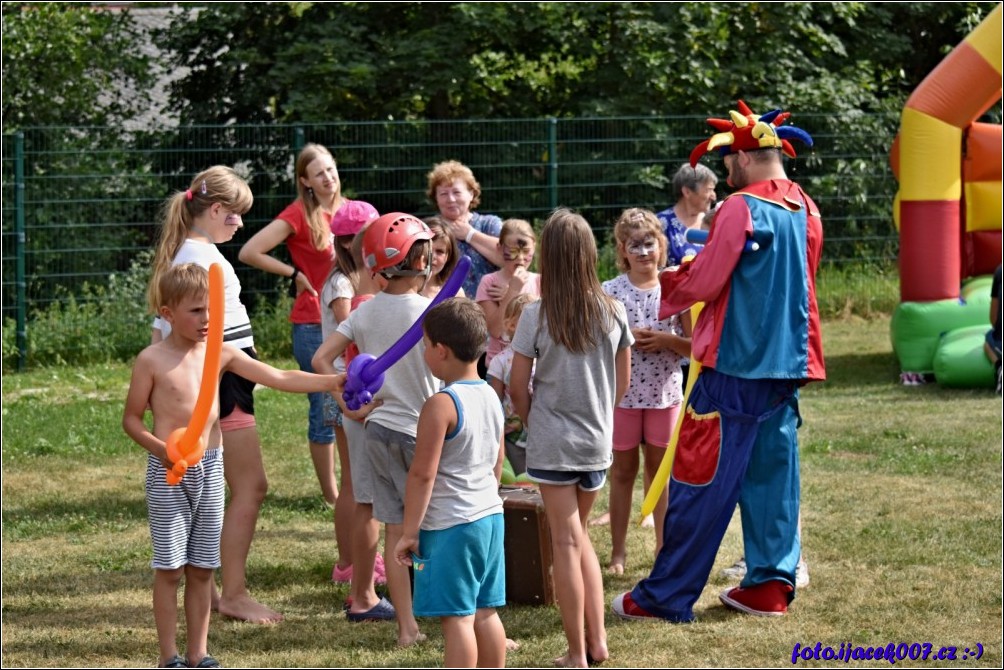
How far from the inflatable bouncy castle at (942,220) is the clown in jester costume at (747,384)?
5323 mm

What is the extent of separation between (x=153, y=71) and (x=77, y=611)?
11808mm

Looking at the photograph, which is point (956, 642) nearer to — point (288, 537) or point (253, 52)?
point (288, 537)

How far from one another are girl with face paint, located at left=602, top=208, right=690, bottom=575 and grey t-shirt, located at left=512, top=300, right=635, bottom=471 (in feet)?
3.11

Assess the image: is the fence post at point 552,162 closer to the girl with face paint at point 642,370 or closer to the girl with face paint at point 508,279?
the girl with face paint at point 508,279

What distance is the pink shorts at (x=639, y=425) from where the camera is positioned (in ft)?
19.4

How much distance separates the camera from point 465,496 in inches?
165

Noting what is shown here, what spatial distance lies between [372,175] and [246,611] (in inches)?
355

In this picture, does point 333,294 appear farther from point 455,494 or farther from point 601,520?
point 601,520

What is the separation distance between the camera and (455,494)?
165 inches

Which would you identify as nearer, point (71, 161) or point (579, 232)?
point (579, 232)

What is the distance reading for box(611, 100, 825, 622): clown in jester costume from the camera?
514cm

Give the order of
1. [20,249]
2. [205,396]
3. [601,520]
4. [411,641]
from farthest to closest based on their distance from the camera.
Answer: [20,249], [601,520], [411,641], [205,396]

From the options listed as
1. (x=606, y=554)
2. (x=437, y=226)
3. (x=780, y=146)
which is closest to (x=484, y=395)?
(x=437, y=226)

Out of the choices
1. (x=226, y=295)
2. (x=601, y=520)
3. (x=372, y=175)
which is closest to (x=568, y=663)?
(x=226, y=295)
